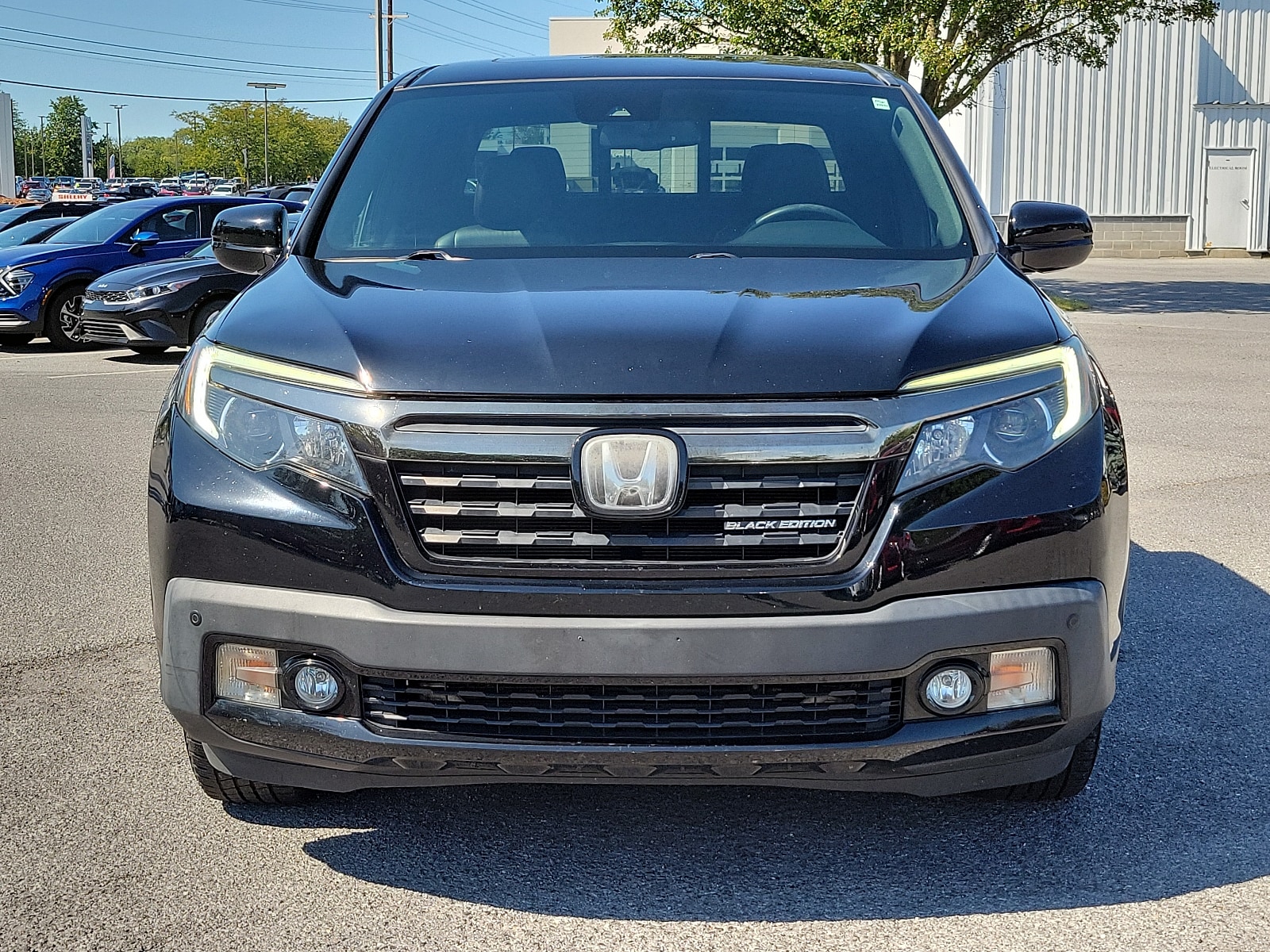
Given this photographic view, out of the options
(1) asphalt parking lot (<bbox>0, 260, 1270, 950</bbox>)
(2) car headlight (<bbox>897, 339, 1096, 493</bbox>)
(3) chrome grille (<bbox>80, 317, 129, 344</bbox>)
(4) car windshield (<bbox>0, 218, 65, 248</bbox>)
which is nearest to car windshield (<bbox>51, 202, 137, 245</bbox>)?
(4) car windshield (<bbox>0, 218, 65, 248</bbox>)

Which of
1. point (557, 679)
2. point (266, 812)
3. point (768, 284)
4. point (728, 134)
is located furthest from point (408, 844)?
point (728, 134)

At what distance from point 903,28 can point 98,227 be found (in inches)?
426

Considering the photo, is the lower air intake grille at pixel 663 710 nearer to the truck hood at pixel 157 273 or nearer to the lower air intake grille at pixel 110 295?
the truck hood at pixel 157 273

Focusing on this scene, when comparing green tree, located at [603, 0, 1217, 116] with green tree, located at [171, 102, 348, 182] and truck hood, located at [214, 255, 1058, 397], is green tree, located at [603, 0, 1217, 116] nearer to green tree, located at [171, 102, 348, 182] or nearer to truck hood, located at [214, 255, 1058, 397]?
truck hood, located at [214, 255, 1058, 397]

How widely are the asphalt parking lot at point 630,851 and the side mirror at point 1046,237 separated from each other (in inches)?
49.2

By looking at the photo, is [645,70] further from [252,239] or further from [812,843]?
[812,843]

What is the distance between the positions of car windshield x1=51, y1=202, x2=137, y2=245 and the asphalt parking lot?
40.5 ft

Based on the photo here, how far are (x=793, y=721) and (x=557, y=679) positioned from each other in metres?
0.45

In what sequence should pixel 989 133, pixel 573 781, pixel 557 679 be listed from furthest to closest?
pixel 989 133 → pixel 573 781 → pixel 557 679

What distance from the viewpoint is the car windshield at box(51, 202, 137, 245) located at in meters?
16.0

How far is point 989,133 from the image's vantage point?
35.2 m

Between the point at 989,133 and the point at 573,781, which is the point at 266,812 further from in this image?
the point at 989,133

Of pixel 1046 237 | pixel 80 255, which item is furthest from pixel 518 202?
pixel 80 255

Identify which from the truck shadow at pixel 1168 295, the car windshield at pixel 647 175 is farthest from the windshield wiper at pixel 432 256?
the truck shadow at pixel 1168 295
